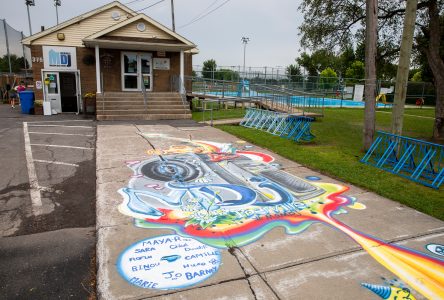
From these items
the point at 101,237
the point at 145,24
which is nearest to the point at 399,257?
the point at 101,237

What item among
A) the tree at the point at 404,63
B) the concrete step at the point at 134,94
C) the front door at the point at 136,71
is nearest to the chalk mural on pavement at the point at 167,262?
the tree at the point at 404,63

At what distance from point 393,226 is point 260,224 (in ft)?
6.15

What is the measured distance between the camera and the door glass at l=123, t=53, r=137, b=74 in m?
18.2

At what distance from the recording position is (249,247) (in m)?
3.87

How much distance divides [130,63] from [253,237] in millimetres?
16459

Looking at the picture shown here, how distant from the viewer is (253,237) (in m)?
4.11

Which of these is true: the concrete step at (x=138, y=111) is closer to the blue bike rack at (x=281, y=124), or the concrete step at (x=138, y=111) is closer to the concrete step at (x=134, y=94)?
the concrete step at (x=134, y=94)

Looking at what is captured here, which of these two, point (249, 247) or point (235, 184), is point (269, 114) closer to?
point (235, 184)

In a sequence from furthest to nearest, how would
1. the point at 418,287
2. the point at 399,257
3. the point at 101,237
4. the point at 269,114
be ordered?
the point at 269,114 → the point at 101,237 → the point at 399,257 → the point at 418,287

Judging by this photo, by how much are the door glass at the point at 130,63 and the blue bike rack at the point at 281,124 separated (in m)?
7.82

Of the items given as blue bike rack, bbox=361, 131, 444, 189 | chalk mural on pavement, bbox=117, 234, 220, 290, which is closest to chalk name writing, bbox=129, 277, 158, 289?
chalk mural on pavement, bbox=117, 234, 220, 290

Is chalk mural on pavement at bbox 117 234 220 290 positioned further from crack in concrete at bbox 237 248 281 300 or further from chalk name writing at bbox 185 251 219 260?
crack in concrete at bbox 237 248 281 300

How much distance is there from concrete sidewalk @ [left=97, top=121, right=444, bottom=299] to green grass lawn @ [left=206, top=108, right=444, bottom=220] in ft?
1.33

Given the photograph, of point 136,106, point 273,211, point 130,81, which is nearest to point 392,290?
point 273,211
